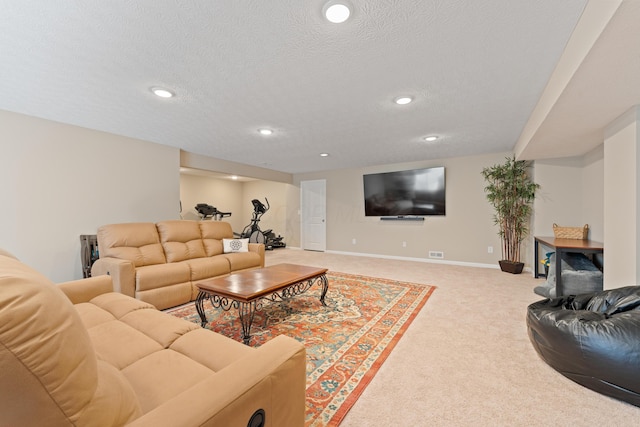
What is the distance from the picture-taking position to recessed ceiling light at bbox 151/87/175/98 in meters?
2.37

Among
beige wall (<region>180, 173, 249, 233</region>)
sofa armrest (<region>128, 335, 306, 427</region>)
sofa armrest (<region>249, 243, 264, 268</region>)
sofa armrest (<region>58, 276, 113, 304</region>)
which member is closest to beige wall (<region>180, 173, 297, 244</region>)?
beige wall (<region>180, 173, 249, 233</region>)

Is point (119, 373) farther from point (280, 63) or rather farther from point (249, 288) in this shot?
point (280, 63)

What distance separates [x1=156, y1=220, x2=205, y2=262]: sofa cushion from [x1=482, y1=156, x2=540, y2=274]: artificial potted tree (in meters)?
5.00

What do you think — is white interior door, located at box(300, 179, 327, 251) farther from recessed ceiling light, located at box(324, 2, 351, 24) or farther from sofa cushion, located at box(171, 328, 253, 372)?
sofa cushion, located at box(171, 328, 253, 372)

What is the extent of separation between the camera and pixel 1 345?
0.46m

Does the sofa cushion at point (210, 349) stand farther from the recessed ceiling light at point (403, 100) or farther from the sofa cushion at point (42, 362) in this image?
the recessed ceiling light at point (403, 100)

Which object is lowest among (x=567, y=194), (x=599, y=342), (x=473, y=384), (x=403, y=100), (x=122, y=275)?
(x=473, y=384)

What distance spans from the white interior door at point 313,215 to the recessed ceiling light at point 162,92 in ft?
15.5

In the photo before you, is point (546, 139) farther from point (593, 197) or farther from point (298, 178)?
point (298, 178)

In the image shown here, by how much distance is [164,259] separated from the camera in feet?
10.7

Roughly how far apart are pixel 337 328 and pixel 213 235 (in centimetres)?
257

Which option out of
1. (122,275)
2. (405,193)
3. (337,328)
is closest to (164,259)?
(122,275)

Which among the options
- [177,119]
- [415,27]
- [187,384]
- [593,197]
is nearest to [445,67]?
[415,27]

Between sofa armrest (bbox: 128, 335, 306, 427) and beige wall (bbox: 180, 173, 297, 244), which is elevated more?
beige wall (bbox: 180, 173, 297, 244)
